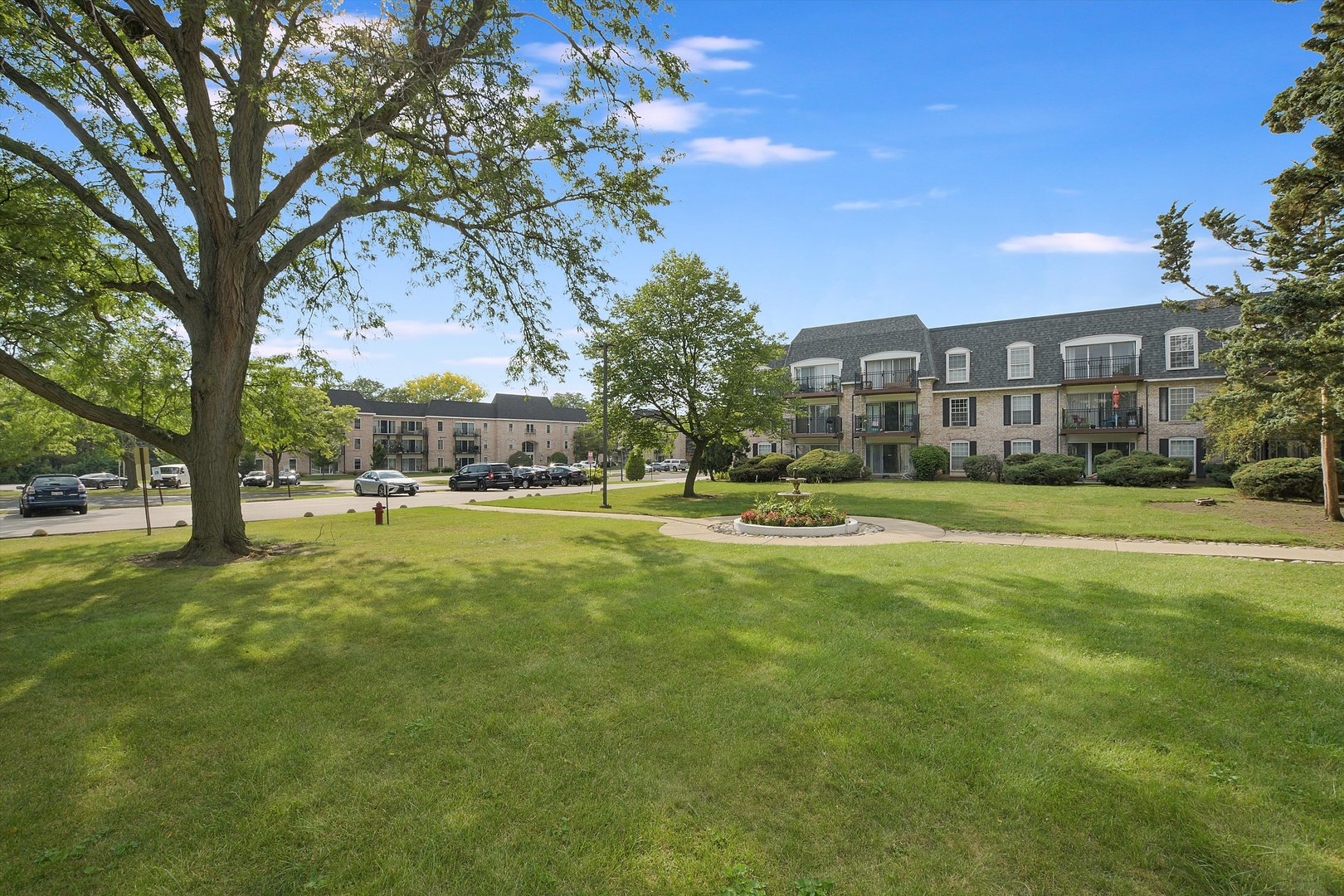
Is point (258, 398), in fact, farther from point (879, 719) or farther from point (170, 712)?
point (879, 719)

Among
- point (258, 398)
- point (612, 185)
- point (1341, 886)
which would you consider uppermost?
point (612, 185)

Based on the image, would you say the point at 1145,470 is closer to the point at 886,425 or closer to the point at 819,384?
the point at 886,425

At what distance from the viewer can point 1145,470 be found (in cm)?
2664

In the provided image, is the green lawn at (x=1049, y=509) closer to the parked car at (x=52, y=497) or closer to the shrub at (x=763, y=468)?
the shrub at (x=763, y=468)

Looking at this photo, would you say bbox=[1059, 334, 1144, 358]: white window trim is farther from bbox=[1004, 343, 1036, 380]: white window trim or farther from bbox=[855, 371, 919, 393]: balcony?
bbox=[855, 371, 919, 393]: balcony

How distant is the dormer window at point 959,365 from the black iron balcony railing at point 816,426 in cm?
732

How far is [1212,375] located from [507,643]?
37.5m

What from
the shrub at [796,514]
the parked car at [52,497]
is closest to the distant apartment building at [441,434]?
the parked car at [52,497]

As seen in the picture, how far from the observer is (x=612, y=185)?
1344 centimetres

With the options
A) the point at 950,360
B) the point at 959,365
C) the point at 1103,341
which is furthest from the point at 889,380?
the point at 1103,341

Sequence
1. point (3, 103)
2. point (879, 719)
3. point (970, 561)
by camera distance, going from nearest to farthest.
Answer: point (879, 719), point (970, 561), point (3, 103)

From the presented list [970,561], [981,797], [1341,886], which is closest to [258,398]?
[970,561]

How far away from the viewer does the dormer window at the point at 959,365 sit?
36.8 metres

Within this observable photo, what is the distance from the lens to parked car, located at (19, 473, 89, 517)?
83.5 feet
